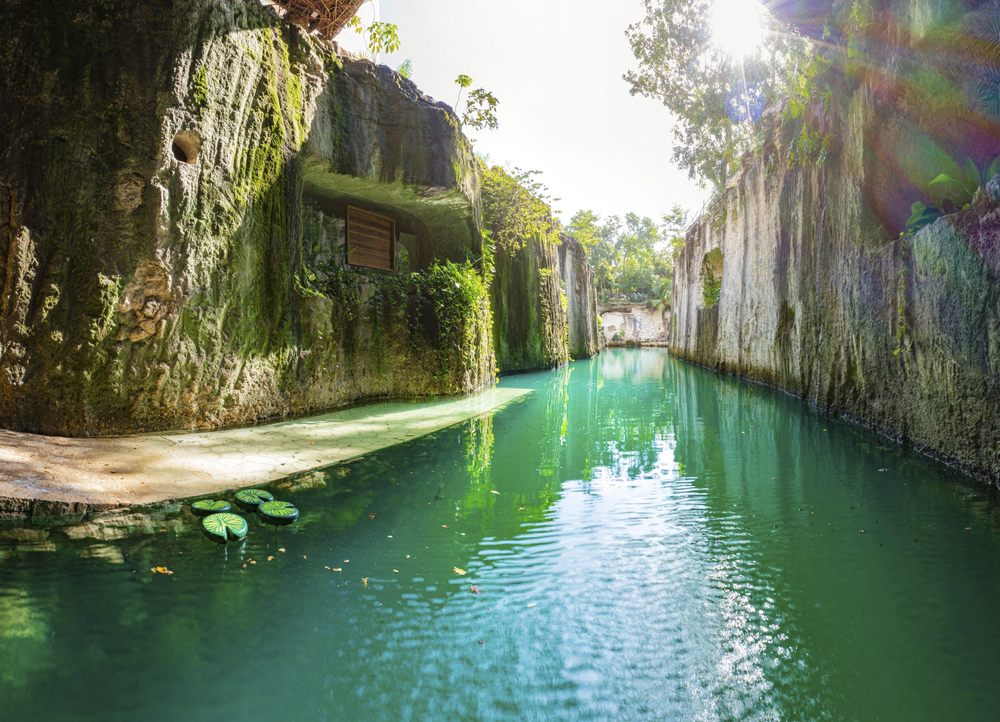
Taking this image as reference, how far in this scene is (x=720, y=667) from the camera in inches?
70.2

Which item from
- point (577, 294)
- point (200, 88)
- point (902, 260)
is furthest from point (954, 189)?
point (577, 294)

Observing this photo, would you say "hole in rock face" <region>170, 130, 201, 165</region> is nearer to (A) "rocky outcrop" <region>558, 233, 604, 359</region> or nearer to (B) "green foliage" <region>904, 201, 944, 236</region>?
(B) "green foliage" <region>904, 201, 944, 236</region>

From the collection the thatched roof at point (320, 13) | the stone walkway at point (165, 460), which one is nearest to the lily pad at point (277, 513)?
the stone walkway at point (165, 460)

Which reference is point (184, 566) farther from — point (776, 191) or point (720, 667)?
point (776, 191)

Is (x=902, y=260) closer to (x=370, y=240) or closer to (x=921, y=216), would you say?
(x=921, y=216)

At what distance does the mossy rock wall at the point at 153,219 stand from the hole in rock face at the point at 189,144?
1cm

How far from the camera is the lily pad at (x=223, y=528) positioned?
8.89ft

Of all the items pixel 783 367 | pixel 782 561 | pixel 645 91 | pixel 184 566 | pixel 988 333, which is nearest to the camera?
pixel 184 566

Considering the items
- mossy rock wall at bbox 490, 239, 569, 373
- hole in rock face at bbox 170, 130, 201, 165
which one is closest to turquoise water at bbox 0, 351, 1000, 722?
hole in rock face at bbox 170, 130, 201, 165

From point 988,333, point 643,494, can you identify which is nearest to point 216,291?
point 643,494

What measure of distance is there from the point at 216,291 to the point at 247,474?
2.48 metres

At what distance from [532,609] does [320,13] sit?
8113mm

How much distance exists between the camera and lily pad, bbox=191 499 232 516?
9.83ft

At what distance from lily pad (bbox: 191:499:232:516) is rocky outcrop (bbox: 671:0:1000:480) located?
4930 mm
